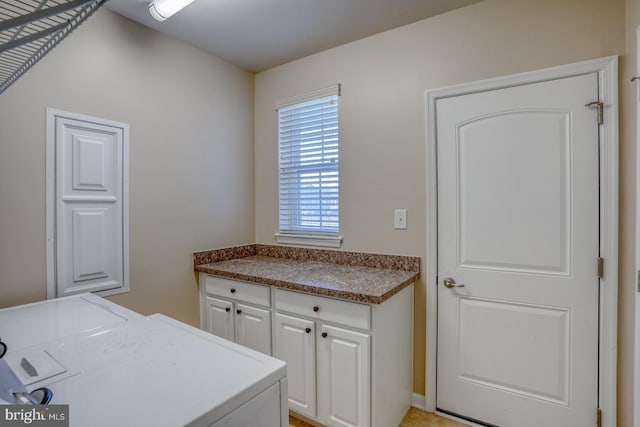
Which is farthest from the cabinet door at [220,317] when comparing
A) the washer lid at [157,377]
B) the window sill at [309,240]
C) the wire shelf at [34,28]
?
the wire shelf at [34,28]

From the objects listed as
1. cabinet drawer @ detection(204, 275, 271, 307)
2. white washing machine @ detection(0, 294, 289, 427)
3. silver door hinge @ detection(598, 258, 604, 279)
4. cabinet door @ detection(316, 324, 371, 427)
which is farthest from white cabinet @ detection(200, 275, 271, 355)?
silver door hinge @ detection(598, 258, 604, 279)

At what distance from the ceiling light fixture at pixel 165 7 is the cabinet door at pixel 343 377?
190cm

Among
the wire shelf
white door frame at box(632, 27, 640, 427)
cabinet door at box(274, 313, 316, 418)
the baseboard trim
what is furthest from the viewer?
the baseboard trim

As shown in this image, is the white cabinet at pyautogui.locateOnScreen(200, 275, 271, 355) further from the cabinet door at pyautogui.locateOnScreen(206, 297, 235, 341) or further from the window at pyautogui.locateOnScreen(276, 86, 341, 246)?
the window at pyautogui.locateOnScreen(276, 86, 341, 246)

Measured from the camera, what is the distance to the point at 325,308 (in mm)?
1818

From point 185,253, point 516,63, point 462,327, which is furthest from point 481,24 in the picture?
point 185,253

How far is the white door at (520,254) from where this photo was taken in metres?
1.68

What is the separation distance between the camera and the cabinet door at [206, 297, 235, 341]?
7.40 feet

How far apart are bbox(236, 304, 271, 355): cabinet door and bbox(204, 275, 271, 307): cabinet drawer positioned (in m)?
0.05

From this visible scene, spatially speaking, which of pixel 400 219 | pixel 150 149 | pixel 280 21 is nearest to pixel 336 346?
pixel 400 219

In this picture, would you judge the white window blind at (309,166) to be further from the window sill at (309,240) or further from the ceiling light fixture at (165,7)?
the ceiling light fixture at (165,7)

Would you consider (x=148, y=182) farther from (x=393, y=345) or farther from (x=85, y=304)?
(x=393, y=345)

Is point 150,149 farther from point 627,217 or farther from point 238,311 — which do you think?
point 627,217

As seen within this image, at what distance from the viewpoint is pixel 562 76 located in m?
1.70
